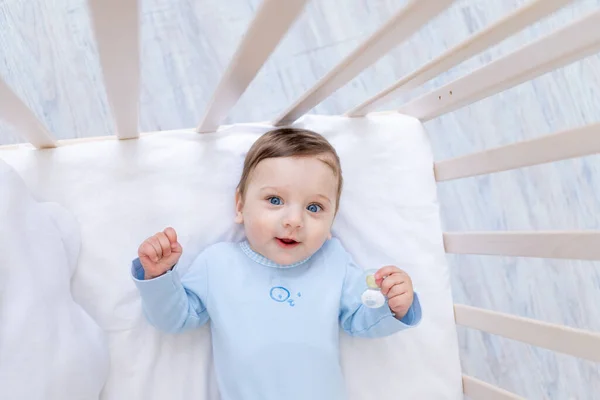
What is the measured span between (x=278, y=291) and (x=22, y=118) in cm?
45

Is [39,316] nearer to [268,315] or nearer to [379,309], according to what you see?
[268,315]

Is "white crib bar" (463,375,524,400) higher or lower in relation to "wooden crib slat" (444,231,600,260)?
lower

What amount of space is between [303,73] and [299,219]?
584 mm

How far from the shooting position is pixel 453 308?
42.6 inches

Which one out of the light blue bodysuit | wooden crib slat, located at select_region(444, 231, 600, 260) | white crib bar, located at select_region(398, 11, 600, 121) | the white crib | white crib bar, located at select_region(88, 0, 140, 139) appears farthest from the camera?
the light blue bodysuit

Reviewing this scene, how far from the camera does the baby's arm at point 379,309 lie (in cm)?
88

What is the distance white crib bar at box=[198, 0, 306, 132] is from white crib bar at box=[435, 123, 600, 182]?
1.36ft

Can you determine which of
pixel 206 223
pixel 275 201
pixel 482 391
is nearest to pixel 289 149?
pixel 275 201

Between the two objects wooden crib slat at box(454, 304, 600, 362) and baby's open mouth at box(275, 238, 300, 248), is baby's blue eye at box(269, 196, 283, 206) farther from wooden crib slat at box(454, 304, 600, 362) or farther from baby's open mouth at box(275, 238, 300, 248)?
wooden crib slat at box(454, 304, 600, 362)

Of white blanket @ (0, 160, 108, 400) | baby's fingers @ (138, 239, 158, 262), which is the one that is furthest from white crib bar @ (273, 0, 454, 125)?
white blanket @ (0, 160, 108, 400)

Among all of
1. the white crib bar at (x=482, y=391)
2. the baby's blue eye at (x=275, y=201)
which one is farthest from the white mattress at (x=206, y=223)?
the baby's blue eye at (x=275, y=201)

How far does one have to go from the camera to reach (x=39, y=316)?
0.77 m

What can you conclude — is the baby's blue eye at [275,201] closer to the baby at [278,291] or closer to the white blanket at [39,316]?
the baby at [278,291]

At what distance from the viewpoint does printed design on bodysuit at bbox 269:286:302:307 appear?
37.3 inches
